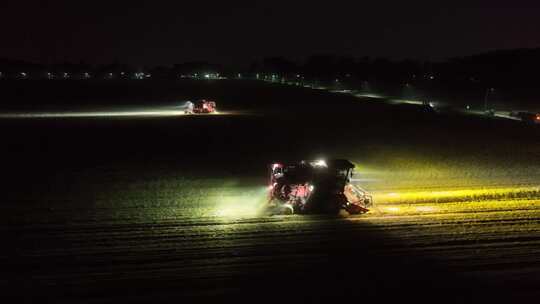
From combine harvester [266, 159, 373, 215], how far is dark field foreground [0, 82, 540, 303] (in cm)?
52

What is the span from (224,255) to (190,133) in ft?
99.9

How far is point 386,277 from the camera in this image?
45.5 ft

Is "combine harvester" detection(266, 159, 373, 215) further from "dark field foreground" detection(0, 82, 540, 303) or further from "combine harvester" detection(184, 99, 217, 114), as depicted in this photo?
"combine harvester" detection(184, 99, 217, 114)

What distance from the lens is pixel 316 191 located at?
19797 millimetres

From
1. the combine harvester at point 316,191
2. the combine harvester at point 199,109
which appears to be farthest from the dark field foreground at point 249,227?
the combine harvester at point 199,109

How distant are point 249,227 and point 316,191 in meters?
2.51

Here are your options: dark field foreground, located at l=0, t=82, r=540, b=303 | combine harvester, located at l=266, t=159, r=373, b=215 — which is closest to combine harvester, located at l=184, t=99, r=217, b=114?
dark field foreground, located at l=0, t=82, r=540, b=303

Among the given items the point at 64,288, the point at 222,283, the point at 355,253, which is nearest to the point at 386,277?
the point at 355,253

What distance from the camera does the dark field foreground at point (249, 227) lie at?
13.3 metres

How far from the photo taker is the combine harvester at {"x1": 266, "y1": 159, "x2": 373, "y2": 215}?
19.9m

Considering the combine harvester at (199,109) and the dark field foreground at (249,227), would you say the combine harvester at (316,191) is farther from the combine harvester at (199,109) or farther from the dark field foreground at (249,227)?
the combine harvester at (199,109)

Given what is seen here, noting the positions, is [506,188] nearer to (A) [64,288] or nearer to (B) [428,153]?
(B) [428,153]

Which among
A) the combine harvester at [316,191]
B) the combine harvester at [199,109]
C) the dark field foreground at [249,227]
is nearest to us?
the dark field foreground at [249,227]

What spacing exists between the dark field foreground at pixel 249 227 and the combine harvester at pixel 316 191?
52 centimetres
